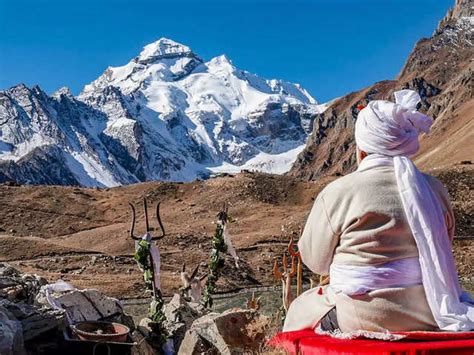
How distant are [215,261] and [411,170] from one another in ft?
24.1

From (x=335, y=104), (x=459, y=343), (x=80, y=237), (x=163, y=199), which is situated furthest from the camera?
(x=335, y=104)

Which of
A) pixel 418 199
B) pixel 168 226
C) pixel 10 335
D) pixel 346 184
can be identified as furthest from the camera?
pixel 168 226

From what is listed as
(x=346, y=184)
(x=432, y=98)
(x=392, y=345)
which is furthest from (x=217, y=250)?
(x=432, y=98)

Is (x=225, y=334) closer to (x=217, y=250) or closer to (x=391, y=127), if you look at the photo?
(x=391, y=127)

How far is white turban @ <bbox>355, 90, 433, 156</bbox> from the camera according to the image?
Answer: 473 cm

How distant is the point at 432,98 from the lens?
12788 cm

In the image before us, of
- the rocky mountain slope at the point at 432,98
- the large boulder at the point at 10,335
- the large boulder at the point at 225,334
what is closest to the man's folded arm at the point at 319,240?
the large boulder at the point at 225,334

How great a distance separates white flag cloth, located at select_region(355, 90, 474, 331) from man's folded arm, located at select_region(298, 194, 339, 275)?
460mm

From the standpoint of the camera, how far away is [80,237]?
145 feet

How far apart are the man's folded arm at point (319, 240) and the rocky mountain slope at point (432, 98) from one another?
81533 millimetres

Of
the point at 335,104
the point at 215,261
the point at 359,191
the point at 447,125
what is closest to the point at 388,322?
the point at 359,191

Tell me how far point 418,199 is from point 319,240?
0.73 meters

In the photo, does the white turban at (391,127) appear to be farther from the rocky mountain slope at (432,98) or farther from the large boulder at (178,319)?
the rocky mountain slope at (432,98)

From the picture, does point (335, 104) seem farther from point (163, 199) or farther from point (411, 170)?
point (411, 170)
